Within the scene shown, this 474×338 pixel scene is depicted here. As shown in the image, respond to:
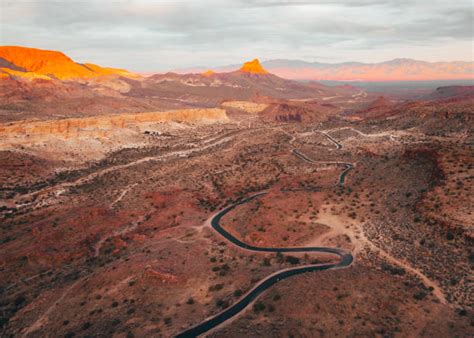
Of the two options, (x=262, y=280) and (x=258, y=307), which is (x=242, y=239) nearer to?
(x=262, y=280)

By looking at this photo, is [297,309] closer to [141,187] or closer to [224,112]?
[141,187]

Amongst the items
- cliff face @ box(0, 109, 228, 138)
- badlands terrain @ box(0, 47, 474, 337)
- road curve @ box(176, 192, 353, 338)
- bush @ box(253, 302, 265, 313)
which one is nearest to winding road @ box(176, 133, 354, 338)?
road curve @ box(176, 192, 353, 338)

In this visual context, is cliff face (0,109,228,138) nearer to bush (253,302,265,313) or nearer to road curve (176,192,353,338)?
road curve (176,192,353,338)

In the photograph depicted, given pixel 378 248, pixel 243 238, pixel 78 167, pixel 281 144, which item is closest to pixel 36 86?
pixel 78 167

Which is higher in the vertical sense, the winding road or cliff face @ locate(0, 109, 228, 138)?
cliff face @ locate(0, 109, 228, 138)

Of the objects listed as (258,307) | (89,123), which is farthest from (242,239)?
(89,123)
